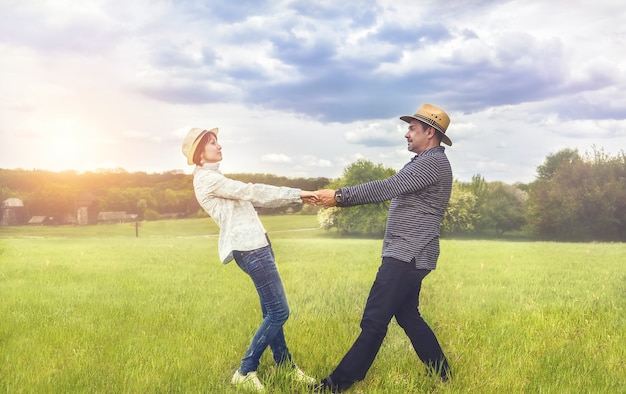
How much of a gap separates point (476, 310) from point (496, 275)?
485 centimetres

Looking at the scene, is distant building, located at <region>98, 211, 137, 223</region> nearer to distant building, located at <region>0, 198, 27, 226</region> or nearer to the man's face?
distant building, located at <region>0, 198, 27, 226</region>

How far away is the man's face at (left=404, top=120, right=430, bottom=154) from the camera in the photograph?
17.6 feet

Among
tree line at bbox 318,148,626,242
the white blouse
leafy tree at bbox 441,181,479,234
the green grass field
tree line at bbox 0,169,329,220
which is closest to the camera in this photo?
the white blouse

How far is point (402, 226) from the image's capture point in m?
5.19

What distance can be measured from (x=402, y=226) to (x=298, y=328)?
304cm

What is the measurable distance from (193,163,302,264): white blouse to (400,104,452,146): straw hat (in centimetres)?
139

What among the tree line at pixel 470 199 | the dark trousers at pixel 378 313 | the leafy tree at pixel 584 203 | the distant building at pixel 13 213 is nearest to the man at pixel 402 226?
the dark trousers at pixel 378 313

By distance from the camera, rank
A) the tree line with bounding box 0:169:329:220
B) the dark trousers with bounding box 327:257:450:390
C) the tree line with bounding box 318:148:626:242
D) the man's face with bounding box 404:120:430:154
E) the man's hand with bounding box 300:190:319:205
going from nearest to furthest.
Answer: the dark trousers with bounding box 327:257:450:390
the man's hand with bounding box 300:190:319:205
the man's face with bounding box 404:120:430:154
the tree line with bounding box 0:169:329:220
the tree line with bounding box 318:148:626:242

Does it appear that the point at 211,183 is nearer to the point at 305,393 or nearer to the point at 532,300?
the point at 305,393

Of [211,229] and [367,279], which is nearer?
[367,279]

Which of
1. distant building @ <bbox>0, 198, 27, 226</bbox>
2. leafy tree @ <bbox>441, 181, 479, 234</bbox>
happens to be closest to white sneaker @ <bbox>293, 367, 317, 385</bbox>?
distant building @ <bbox>0, 198, 27, 226</bbox>

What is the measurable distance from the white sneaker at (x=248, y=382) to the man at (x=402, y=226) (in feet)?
1.87

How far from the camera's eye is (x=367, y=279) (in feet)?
41.4

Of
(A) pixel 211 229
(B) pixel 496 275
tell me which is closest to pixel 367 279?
(B) pixel 496 275
